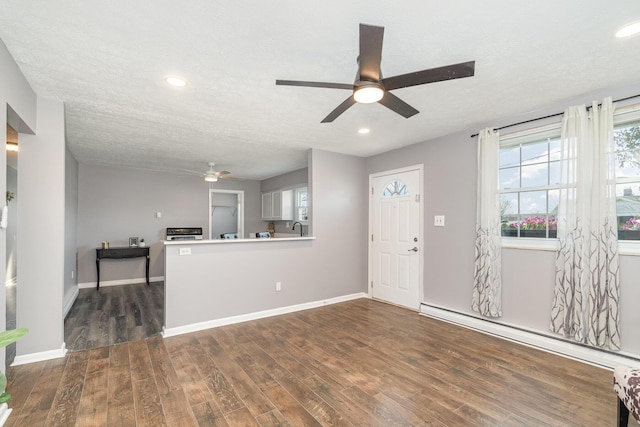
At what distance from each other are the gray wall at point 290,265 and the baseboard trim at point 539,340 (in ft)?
5.07

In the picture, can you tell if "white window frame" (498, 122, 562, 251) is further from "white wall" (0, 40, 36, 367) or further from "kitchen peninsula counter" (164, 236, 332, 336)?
"white wall" (0, 40, 36, 367)

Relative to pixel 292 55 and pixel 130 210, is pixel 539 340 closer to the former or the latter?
pixel 292 55

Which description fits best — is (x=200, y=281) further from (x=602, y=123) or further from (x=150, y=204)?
(x=602, y=123)

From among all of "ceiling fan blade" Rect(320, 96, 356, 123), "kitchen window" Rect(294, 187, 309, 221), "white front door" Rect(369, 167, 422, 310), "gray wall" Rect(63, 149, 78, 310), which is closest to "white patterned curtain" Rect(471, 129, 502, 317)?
"white front door" Rect(369, 167, 422, 310)

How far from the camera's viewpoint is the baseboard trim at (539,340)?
8.41 ft

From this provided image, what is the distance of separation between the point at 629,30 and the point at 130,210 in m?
7.44

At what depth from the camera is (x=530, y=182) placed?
323 centimetres

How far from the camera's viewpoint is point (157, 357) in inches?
113

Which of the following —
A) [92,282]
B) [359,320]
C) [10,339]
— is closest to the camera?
[10,339]

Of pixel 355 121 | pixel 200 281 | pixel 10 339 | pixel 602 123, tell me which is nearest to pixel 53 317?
pixel 200 281

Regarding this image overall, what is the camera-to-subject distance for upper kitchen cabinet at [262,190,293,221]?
22.8ft

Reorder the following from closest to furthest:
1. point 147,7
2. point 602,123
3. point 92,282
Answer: point 147,7
point 602,123
point 92,282

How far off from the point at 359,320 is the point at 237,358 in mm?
1686

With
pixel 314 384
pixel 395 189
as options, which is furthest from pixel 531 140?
pixel 314 384
